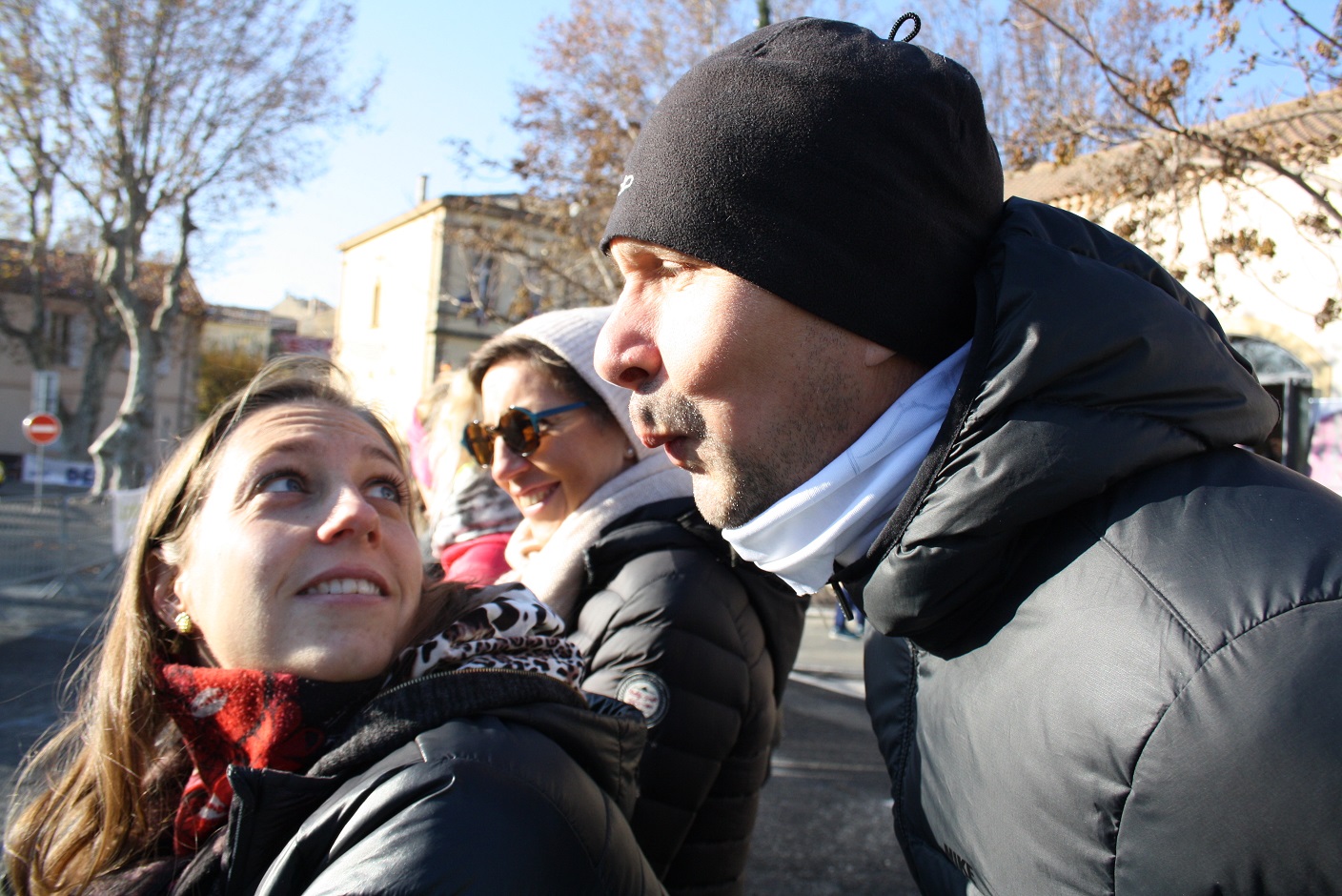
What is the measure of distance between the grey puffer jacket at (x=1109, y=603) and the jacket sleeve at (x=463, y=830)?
0.47 metres

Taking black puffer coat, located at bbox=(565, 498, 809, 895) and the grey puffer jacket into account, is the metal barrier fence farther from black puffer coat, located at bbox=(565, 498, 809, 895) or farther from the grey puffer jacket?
the grey puffer jacket

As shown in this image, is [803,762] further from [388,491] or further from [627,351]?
[627,351]

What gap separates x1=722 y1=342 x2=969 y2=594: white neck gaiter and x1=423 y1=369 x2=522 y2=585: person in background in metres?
2.17

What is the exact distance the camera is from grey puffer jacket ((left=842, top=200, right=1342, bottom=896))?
793 millimetres

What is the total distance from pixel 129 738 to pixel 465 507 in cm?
184

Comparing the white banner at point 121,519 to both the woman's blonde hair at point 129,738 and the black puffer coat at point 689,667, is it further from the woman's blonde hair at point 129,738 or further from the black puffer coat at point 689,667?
the black puffer coat at point 689,667

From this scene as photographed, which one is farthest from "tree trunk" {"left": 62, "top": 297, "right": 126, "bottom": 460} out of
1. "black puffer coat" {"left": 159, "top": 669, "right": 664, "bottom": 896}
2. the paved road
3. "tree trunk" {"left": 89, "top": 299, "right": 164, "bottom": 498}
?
"black puffer coat" {"left": 159, "top": 669, "right": 664, "bottom": 896}

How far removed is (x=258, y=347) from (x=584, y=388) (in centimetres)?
5386

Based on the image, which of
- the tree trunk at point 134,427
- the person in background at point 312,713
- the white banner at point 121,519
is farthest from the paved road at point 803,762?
the tree trunk at point 134,427

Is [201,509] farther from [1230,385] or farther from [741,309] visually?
[1230,385]

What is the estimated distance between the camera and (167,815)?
173 cm

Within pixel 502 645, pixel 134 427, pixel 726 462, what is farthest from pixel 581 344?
pixel 134 427

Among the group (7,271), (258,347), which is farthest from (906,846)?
(258,347)

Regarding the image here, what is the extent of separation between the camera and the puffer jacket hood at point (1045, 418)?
986 millimetres
